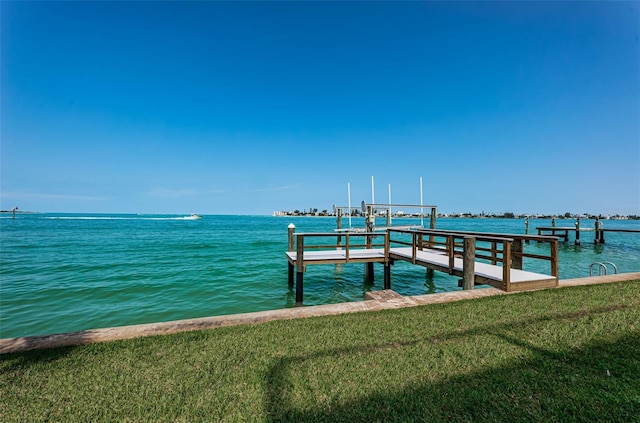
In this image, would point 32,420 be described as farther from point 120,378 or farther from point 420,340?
point 420,340

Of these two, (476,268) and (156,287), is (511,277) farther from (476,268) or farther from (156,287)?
(156,287)

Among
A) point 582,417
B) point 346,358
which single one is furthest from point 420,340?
point 582,417

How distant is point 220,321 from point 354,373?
2495 millimetres

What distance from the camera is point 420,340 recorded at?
370 centimetres

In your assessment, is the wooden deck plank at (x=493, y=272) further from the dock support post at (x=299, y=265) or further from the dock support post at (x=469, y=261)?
the dock support post at (x=299, y=265)

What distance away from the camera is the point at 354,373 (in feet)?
9.82

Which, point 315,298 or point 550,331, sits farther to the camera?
point 315,298

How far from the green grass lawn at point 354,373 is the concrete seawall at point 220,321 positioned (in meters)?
0.24

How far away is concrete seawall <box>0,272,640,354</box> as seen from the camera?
381 cm

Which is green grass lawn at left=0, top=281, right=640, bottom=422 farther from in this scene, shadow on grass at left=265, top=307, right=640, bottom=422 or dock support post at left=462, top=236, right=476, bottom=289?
dock support post at left=462, top=236, right=476, bottom=289

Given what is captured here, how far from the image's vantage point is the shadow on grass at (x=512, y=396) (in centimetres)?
230

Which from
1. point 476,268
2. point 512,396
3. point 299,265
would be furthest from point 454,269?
point 512,396

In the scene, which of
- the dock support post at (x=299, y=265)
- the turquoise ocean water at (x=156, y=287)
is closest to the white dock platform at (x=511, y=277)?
the turquoise ocean water at (x=156, y=287)

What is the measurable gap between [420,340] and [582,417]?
64.9 inches
